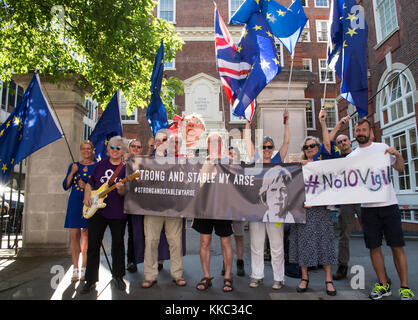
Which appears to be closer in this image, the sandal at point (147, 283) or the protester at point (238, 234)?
the sandal at point (147, 283)

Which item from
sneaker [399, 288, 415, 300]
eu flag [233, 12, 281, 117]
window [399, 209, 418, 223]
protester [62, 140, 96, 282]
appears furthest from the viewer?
window [399, 209, 418, 223]

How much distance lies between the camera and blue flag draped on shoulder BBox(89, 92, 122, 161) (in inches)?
219

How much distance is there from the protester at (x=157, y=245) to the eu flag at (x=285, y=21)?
11.9 ft

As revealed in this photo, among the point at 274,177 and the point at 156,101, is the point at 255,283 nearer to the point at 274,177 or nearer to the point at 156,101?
the point at 274,177

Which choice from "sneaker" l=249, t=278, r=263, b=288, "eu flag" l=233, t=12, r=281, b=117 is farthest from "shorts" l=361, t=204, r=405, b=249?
"eu flag" l=233, t=12, r=281, b=117

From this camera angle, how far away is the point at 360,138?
394cm

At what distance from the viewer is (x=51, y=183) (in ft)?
20.7

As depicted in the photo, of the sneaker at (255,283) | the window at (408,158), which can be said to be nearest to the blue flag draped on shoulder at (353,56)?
the sneaker at (255,283)

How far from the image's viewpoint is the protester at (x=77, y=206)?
14.8 feet

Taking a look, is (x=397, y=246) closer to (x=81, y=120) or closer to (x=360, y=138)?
(x=360, y=138)

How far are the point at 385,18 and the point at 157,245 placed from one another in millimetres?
14839

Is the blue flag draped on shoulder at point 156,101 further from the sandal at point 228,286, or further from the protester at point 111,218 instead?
the sandal at point 228,286

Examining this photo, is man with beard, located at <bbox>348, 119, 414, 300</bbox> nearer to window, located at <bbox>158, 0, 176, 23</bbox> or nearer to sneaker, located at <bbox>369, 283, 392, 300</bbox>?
sneaker, located at <bbox>369, 283, 392, 300</bbox>

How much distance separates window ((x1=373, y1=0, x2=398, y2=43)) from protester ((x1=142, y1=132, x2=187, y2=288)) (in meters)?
13.1
